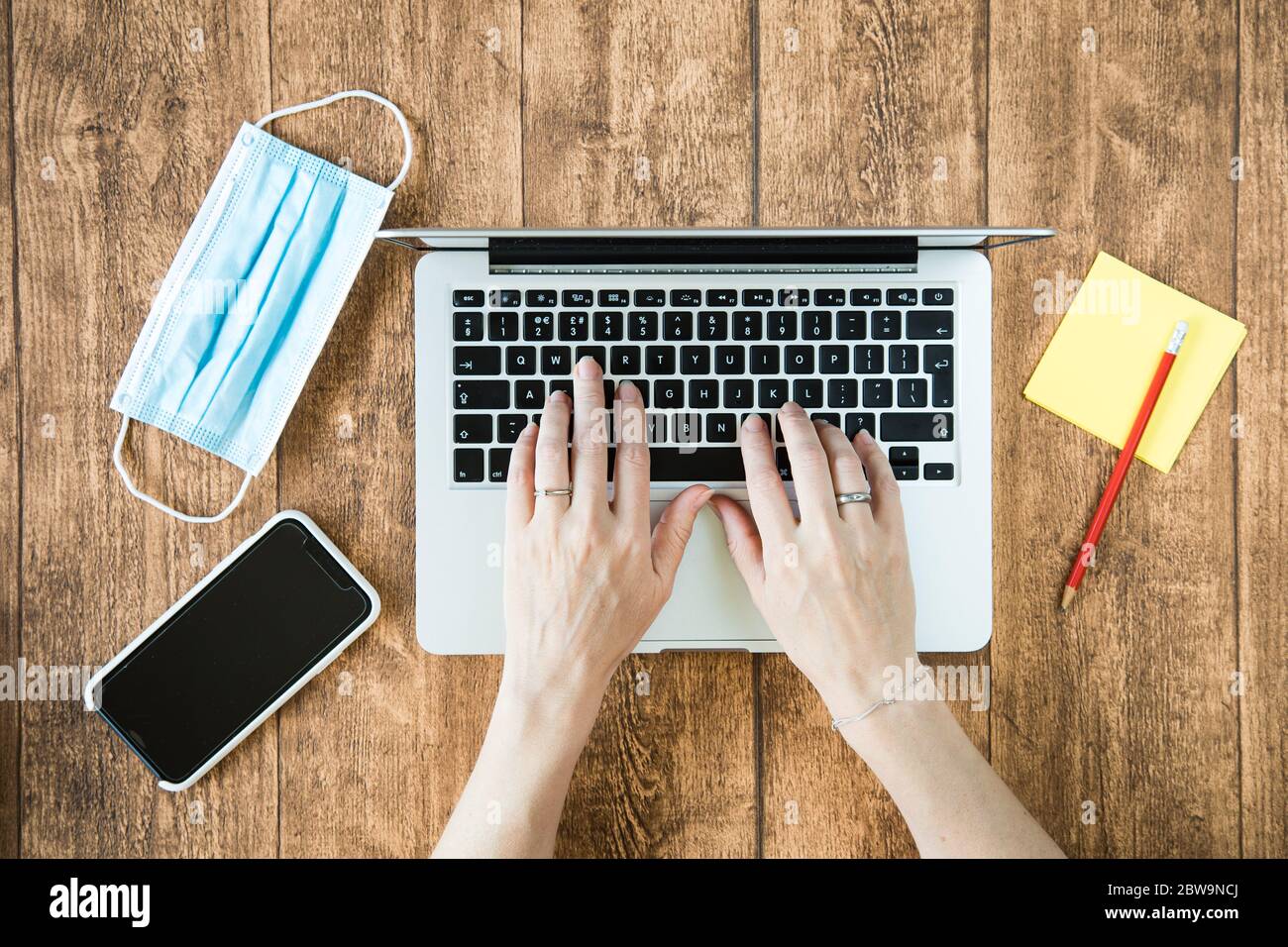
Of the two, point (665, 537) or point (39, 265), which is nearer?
point (665, 537)

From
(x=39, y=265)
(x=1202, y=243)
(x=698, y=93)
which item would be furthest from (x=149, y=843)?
(x=1202, y=243)

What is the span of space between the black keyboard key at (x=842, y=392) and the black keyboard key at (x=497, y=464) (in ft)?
0.98

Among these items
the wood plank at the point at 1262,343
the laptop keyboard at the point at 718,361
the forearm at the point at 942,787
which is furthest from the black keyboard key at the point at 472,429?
the wood plank at the point at 1262,343

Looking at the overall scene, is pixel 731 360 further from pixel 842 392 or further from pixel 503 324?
pixel 503 324

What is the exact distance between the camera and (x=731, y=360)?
84 cm

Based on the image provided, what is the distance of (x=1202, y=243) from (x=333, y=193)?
0.86 m

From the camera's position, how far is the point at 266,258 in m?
0.91

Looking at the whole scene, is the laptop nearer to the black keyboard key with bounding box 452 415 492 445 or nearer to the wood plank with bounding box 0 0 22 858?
the black keyboard key with bounding box 452 415 492 445

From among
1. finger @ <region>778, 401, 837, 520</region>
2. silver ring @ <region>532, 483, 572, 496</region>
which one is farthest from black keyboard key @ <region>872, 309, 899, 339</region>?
silver ring @ <region>532, 483, 572, 496</region>

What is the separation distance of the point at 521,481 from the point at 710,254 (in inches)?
10.4

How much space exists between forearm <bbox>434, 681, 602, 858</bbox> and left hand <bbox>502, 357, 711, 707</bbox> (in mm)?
18

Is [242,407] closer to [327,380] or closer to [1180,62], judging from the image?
[327,380]

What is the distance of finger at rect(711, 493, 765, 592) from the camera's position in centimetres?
83
